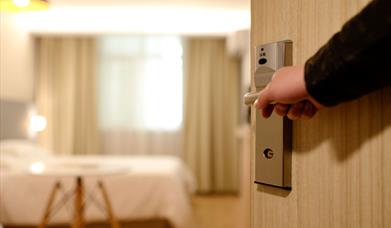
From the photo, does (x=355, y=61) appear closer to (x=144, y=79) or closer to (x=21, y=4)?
(x=21, y=4)

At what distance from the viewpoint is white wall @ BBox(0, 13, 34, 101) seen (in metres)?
2.76

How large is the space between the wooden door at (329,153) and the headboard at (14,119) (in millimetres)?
2671

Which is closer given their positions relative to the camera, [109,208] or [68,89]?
[109,208]

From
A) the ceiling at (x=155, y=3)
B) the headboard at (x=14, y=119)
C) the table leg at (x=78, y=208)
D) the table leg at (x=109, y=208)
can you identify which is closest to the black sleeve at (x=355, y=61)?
the table leg at (x=78, y=208)

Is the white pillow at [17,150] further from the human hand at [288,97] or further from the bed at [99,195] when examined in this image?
the human hand at [288,97]

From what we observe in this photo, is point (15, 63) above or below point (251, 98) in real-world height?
above

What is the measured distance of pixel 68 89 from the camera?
521 centimetres

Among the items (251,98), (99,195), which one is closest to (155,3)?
(99,195)

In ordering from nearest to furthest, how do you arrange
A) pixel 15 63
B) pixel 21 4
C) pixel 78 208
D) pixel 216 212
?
pixel 21 4, pixel 78 208, pixel 15 63, pixel 216 212

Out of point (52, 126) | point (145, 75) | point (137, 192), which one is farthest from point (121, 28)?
point (137, 192)

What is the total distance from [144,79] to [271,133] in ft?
15.6

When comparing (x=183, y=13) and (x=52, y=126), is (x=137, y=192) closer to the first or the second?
(x=183, y=13)

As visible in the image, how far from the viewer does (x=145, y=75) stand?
5.23 meters

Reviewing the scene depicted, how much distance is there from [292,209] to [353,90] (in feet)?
0.70
